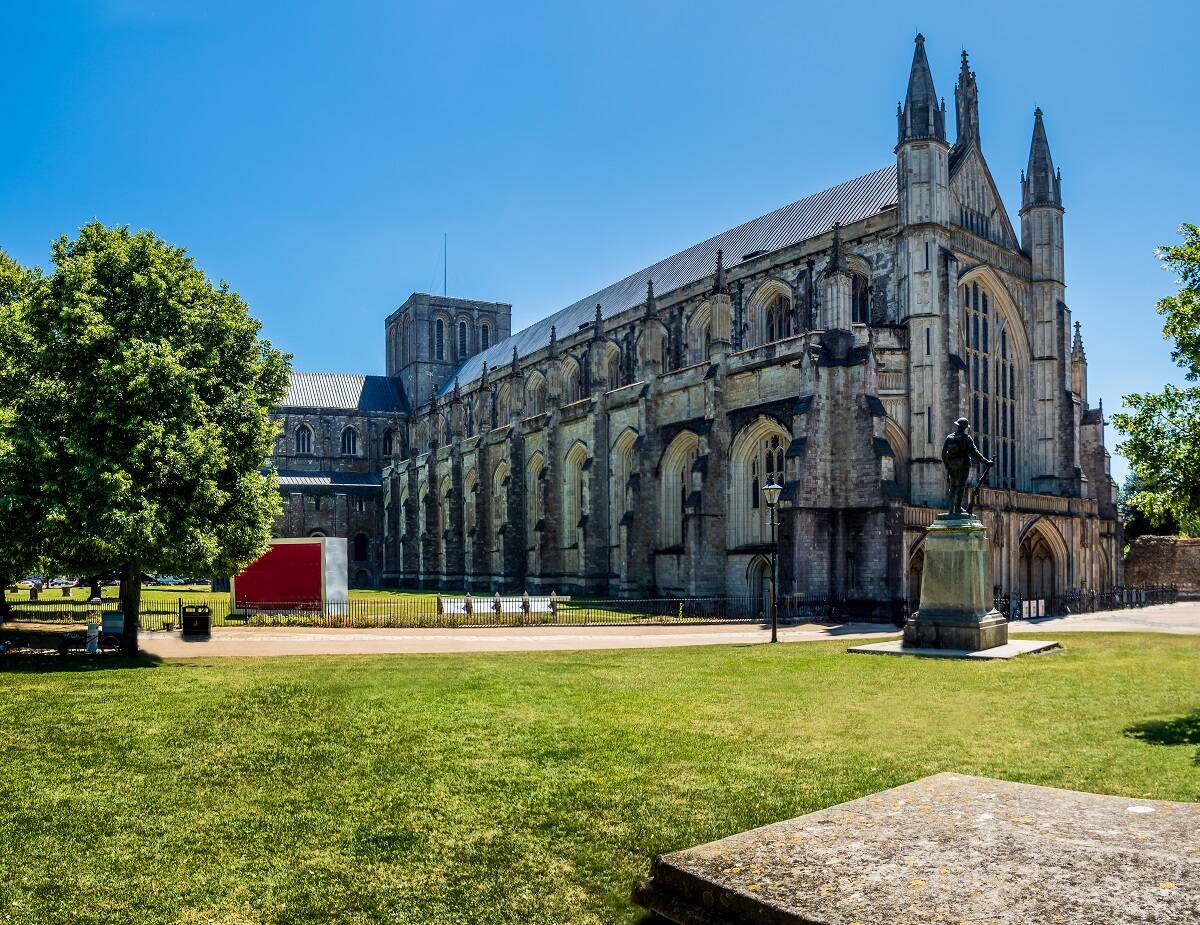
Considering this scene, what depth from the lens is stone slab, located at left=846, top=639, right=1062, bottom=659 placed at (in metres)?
17.9

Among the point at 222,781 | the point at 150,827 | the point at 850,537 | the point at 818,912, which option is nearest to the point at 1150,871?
the point at 818,912

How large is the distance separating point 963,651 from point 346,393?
251ft

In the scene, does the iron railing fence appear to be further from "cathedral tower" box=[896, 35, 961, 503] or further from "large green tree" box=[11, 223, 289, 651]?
"large green tree" box=[11, 223, 289, 651]

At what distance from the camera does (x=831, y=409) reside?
3412cm

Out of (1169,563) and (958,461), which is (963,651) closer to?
(958,461)

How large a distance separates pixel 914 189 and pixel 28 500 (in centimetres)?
3242

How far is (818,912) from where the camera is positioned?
382 centimetres

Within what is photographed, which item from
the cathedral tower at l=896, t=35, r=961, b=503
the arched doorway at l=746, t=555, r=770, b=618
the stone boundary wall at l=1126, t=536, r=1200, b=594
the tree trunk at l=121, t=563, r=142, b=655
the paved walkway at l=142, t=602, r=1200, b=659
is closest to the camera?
the tree trunk at l=121, t=563, r=142, b=655

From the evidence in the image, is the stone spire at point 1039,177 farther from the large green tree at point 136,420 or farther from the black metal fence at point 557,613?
the large green tree at point 136,420

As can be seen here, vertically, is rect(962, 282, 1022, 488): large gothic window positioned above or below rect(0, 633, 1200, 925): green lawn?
above

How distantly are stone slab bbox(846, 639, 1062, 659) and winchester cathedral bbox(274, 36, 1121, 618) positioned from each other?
11.7 m

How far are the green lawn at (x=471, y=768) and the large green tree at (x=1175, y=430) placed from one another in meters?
2.74

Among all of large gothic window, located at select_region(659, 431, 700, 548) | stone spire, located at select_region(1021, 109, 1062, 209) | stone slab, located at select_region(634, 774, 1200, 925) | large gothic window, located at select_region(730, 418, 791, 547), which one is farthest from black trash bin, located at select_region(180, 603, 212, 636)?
stone spire, located at select_region(1021, 109, 1062, 209)

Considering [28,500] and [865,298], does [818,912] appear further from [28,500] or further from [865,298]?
[865,298]
